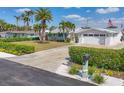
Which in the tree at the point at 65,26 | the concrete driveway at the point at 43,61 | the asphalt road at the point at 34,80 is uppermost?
the tree at the point at 65,26

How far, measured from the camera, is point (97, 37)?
35.8 metres

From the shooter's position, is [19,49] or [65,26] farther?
[65,26]

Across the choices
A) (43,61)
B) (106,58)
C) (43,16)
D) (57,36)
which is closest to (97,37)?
(43,16)

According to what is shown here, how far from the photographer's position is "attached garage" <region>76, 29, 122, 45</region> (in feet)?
114

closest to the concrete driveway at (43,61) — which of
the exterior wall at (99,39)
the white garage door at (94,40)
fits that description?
the exterior wall at (99,39)

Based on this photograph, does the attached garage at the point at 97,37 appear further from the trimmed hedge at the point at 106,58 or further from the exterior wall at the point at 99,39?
the trimmed hedge at the point at 106,58

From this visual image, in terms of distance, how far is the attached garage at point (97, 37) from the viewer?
34.8 m

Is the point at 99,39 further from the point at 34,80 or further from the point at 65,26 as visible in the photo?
the point at 34,80

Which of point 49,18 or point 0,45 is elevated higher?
point 49,18

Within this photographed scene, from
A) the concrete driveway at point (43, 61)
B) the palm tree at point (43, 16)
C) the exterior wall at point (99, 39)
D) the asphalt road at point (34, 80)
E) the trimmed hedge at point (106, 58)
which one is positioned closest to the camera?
the asphalt road at point (34, 80)
